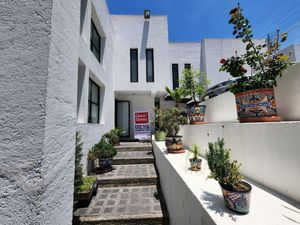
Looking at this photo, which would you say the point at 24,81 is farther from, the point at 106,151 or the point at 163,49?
the point at 163,49

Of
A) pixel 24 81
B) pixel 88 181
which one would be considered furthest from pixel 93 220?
pixel 24 81

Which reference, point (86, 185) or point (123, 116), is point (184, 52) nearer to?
point (123, 116)

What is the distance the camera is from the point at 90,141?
15.0 ft

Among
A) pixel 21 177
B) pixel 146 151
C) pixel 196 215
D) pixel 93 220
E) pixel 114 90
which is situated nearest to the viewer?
pixel 21 177

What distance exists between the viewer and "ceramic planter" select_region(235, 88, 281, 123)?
1.73 meters

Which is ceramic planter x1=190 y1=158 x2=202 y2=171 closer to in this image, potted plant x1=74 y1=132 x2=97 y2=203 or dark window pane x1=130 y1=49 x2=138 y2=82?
potted plant x1=74 y1=132 x2=97 y2=203

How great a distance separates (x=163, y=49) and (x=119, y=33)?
268cm

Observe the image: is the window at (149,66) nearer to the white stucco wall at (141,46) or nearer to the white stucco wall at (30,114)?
the white stucco wall at (141,46)

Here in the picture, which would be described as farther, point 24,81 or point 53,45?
point 53,45

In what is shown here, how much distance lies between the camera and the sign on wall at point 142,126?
8.51m

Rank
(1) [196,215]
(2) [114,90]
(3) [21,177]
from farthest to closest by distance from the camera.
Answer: (2) [114,90] → (1) [196,215] → (3) [21,177]

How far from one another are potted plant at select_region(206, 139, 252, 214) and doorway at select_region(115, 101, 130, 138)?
27.5ft

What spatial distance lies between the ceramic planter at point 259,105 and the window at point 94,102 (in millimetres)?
4530

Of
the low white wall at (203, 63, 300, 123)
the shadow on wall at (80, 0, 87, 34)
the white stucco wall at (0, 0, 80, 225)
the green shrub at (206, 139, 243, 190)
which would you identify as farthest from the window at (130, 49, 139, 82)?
the green shrub at (206, 139, 243, 190)
